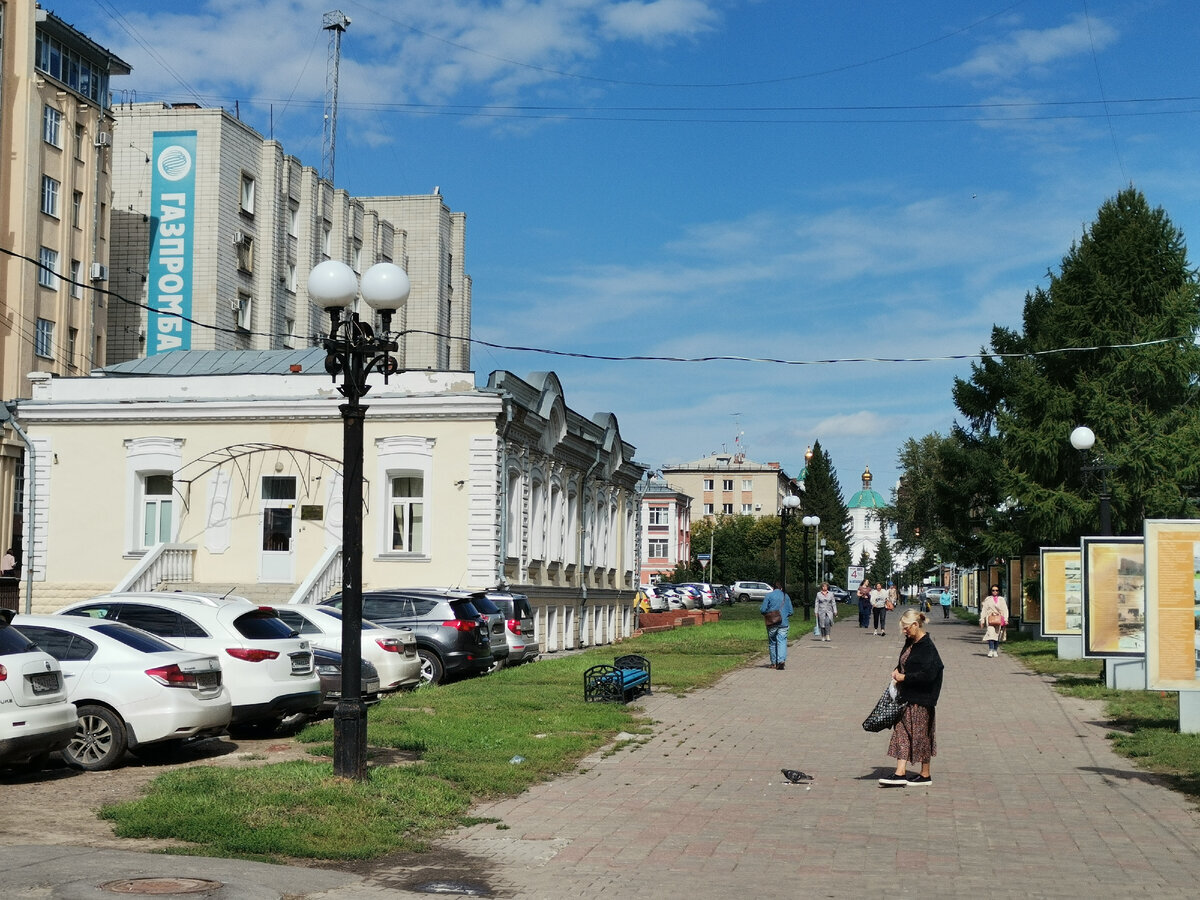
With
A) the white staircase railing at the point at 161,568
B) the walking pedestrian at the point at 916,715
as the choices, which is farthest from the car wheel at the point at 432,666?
the walking pedestrian at the point at 916,715

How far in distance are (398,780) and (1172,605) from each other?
9241mm

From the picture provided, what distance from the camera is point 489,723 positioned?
52.5 ft

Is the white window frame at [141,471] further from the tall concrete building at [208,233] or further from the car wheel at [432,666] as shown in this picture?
the tall concrete building at [208,233]

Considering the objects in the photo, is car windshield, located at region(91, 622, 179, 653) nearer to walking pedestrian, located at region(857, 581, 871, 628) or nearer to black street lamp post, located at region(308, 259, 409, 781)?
black street lamp post, located at region(308, 259, 409, 781)

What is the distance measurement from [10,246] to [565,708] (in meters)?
35.2

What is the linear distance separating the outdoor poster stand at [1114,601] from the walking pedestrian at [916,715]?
26.6ft

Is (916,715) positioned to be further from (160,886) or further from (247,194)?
(247,194)

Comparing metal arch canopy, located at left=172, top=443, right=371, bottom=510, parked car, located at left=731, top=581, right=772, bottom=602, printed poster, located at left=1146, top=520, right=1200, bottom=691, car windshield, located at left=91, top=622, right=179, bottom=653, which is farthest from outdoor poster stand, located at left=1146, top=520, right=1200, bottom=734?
parked car, located at left=731, top=581, right=772, bottom=602

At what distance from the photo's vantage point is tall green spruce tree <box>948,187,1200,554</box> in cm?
3838

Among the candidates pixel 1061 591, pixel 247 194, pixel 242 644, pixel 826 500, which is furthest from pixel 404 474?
pixel 826 500

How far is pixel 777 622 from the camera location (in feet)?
88.2

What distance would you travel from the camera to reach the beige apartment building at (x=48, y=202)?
149 feet

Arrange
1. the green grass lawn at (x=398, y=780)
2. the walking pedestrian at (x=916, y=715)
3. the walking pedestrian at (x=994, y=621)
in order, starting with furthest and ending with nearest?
1. the walking pedestrian at (x=994, y=621)
2. the walking pedestrian at (x=916, y=715)
3. the green grass lawn at (x=398, y=780)

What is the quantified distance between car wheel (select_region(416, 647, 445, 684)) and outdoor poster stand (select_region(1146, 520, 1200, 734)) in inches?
447
